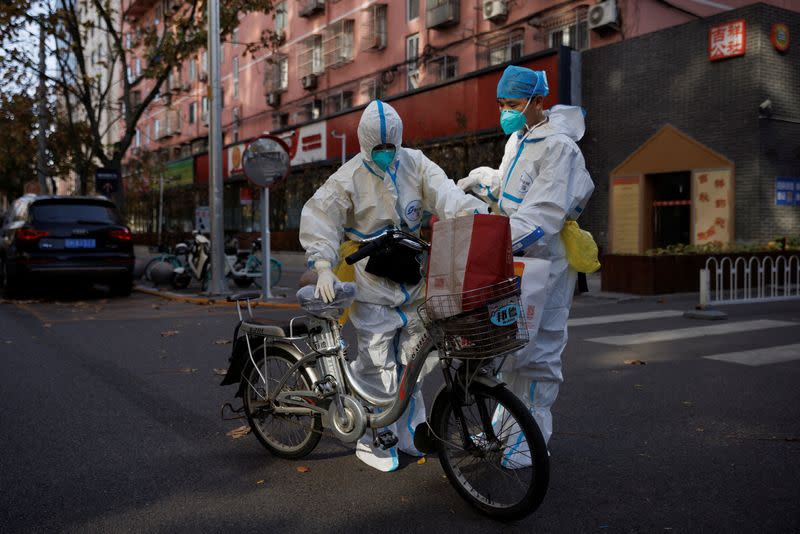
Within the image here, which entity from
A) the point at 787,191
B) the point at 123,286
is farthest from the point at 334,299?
the point at 787,191

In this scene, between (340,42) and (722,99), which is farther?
(340,42)

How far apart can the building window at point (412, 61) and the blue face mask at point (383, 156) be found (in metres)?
22.3

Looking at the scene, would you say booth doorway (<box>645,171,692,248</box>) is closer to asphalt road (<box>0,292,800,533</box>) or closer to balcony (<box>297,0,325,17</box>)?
asphalt road (<box>0,292,800,533</box>)

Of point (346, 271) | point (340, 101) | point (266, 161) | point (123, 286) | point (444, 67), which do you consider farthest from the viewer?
point (340, 101)

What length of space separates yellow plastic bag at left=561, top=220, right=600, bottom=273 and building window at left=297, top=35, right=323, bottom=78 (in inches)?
1124

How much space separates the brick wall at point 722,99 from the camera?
1648 centimetres

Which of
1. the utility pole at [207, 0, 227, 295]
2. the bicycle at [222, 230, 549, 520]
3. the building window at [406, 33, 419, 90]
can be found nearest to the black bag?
the bicycle at [222, 230, 549, 520]

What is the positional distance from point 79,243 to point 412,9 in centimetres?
1666

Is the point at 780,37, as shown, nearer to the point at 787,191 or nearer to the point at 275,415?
the point at 787,191

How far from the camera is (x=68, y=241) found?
12.7m

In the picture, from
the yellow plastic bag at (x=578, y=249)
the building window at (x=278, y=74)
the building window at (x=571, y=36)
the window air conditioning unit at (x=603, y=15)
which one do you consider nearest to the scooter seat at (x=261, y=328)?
the yellow plastic bag at (x=578, y=249)

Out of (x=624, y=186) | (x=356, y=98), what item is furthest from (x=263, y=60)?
(x=624, y=186)

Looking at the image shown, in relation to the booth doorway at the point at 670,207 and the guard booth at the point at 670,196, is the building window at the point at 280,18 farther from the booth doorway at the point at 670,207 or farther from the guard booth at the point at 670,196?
the booth doorway at the point at 670,207

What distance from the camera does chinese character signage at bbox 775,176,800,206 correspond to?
16.7m
